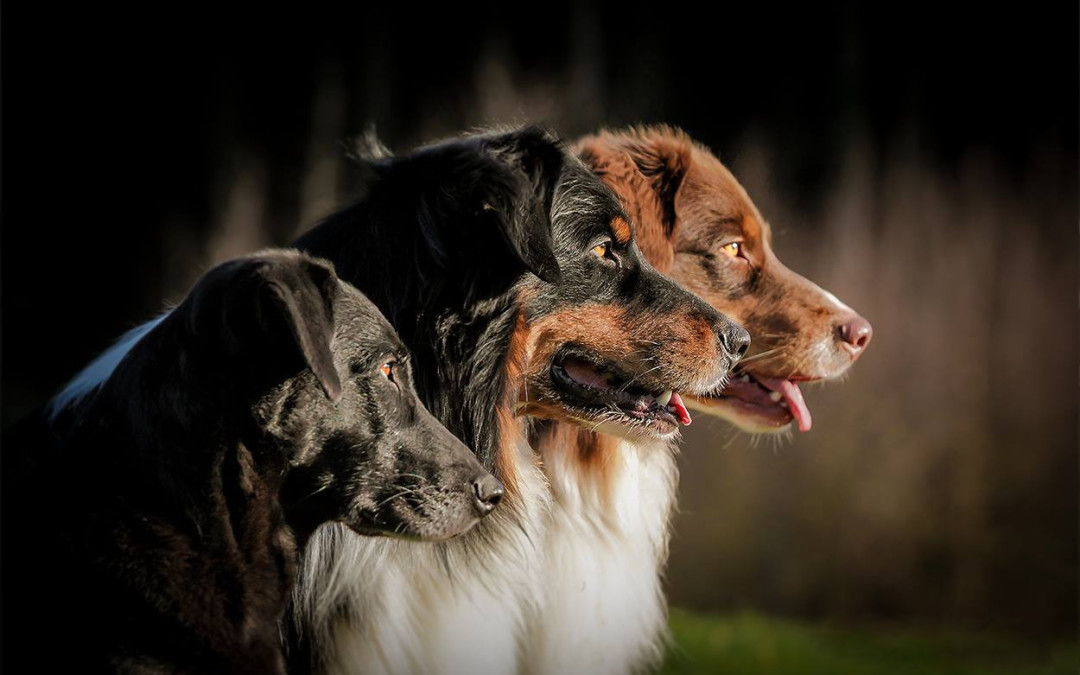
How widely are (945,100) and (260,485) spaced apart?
9189 millimetres

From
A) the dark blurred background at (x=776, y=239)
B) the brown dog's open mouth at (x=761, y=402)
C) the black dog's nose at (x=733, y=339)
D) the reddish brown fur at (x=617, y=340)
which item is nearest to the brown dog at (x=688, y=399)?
the brown dog's open mouth at (x=761, y=402)

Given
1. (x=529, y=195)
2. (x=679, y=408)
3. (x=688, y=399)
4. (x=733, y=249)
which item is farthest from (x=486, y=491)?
(x=733, y=249)

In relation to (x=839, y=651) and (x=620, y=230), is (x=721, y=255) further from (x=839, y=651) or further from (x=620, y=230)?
(x=839, y=651)

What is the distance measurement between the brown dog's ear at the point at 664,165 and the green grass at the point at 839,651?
8.82 feet

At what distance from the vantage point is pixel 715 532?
379 inches

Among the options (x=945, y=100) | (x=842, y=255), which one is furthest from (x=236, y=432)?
(x=945, y=100)

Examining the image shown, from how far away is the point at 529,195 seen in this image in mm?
3854

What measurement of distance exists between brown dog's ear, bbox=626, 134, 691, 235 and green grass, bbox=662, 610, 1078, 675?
2.69 metres

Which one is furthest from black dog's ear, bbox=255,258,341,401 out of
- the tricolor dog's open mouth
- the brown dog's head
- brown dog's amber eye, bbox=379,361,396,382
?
the brown dog's head

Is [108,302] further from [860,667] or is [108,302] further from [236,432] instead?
[236,432]

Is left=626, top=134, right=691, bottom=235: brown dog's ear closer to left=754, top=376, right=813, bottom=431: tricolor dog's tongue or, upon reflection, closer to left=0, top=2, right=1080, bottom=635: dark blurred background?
left=754, top=376, right=813, bottom=431: tricolor dog's tongue

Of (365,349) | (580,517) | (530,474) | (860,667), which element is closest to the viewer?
(365,349)

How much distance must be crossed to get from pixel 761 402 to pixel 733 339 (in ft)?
2.67

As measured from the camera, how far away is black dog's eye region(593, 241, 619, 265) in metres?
4.09
